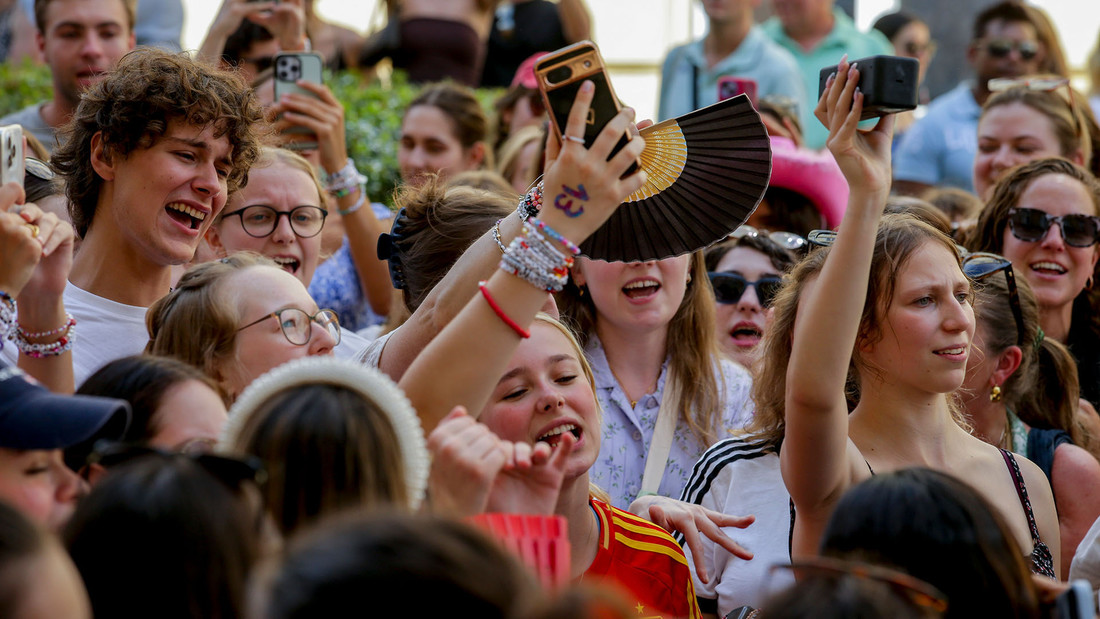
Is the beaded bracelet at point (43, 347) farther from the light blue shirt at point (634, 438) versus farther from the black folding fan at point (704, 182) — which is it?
the light blue shirt at point (634, 438)

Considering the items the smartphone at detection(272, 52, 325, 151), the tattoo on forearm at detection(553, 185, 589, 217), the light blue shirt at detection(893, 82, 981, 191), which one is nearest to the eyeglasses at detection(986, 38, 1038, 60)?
the light blue shirt at detection(893, 82, 981, 191)

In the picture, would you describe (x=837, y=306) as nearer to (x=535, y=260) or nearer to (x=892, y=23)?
(x=535, y=260)

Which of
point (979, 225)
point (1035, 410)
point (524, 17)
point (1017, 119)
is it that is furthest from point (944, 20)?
point (1035, 410)

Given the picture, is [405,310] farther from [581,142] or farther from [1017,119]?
[1017,119]

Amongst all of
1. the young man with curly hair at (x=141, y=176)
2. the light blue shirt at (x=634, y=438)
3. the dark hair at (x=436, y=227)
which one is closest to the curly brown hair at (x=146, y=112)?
the young man with curly hair at (x=141, y=176)

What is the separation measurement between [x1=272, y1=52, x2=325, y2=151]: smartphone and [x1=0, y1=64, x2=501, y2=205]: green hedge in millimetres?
1295

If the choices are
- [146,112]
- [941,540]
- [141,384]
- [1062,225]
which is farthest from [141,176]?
[1062,225]

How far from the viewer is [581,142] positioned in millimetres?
2277

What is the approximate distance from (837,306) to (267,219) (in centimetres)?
227

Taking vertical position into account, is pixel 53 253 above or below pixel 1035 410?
above

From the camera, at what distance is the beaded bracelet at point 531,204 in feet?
8.90

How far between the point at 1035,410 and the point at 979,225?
3.11 ft

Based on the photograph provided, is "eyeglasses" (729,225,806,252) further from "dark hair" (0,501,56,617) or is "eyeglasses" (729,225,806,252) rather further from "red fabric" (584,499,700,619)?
"dark hair" (0,501,56,617)

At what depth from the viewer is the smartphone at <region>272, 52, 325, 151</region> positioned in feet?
15.6
